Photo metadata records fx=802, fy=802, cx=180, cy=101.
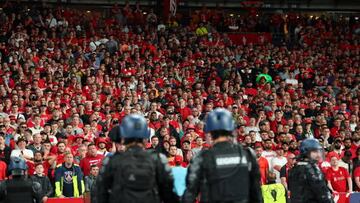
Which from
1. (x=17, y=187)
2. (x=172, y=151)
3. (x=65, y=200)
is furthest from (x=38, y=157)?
(x=17, y=187)

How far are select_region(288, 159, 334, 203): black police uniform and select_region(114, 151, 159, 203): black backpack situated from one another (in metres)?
3.15

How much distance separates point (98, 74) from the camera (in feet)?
72.6

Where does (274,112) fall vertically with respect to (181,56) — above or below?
below

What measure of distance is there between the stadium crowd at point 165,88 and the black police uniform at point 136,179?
551 centimetres

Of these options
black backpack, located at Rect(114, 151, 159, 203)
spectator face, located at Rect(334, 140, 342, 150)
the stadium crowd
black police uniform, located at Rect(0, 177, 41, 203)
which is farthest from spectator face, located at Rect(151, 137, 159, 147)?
black backpack, located at Rect(114, 151, 159, 203)

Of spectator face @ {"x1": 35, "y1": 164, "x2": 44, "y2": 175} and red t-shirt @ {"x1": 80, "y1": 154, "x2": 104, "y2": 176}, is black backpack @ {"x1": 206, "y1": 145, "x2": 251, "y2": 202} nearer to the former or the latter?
spectator face @ {"x1": 35, "y1": 164, "x2": 44, "y2": 175}

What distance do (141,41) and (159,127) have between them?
8.94 m

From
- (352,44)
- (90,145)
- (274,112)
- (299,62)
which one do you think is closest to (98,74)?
(274,112)

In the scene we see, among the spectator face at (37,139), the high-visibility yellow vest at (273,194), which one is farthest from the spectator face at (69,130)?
the high-visibility yellow vest at (273,194)

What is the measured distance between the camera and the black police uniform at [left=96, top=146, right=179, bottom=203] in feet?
24.9

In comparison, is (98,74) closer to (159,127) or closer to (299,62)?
(159,127)

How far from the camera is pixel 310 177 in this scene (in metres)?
10.2

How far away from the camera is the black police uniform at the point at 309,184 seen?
10164 mm

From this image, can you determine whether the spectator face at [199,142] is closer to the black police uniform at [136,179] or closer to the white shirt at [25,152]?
the white shirt at [25,152]
